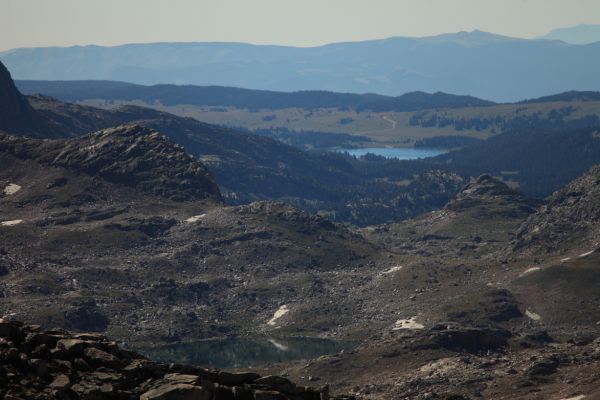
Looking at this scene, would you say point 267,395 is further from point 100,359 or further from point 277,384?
point 100,359

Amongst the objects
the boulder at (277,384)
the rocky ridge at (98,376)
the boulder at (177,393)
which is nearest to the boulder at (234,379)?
the rocky ridge at (98,376)

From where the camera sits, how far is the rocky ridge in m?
58.5

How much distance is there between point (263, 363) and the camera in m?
197

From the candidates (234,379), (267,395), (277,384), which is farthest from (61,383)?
(277,384)

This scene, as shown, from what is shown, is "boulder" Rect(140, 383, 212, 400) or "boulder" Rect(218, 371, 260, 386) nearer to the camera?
"boulder" Rect(140, 383, 212, 400)

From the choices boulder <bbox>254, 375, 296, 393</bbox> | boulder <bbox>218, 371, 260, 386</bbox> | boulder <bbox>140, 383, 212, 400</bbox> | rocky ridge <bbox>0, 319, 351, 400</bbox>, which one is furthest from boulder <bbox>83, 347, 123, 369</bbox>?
boulder <bbox>254, 375, 296, 393</bbox>

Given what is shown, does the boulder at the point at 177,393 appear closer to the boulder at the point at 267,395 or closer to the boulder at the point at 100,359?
the boulder at the point at 100,359

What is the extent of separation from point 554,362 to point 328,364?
3931cm

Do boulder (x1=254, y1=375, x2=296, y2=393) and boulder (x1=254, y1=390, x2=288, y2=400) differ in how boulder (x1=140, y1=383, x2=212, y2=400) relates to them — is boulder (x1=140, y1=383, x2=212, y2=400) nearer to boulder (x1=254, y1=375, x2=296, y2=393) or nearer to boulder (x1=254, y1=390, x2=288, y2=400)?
boulder (x1=254, y1=390, x2=288, y2=400)

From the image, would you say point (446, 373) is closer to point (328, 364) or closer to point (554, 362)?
point (554, 362)

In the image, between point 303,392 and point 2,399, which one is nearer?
point 2,399

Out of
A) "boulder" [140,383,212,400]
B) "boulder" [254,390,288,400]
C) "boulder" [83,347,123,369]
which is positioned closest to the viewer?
"boulder" [140,383,212,400]

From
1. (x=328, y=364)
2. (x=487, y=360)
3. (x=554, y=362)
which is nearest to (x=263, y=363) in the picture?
(x=328, y=364)

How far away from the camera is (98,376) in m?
60.6
